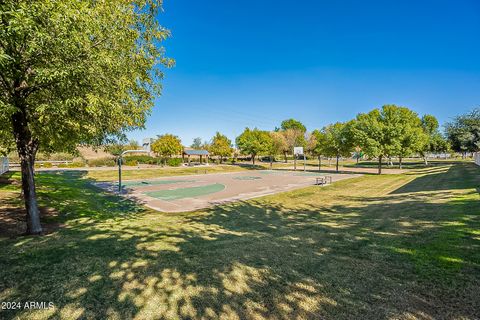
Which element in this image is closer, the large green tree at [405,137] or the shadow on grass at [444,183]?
the shadow on grass at [444,183]

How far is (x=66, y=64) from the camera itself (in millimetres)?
6344

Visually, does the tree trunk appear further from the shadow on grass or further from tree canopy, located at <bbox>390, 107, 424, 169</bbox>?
tree canopy, located at <bbox>390, 107, 424, 169</bbox>

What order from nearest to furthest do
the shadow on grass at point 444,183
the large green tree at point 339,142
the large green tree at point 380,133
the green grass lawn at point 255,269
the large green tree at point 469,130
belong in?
the green grass lawn at point 255,269, the shadow on grass at point 444,183, the large green tree at point 469,130, the large green tree at point 380,133, the large green tree at point 339,142

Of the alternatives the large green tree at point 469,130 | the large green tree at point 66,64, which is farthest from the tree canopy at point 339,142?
the large green tree at point 66,64

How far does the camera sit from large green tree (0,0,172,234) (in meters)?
5.71

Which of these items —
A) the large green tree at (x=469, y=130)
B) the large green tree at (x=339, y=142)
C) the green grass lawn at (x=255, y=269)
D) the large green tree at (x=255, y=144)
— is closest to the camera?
the green grass lawn at (x=255, y=269)

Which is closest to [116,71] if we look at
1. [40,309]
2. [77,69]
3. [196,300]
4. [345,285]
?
[77,69]

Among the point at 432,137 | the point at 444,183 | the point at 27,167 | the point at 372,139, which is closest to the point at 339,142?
the point at 372,139

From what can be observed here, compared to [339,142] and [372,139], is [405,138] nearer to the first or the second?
[372,139]

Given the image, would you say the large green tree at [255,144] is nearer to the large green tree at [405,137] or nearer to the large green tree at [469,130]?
the large green tree at [405,137]

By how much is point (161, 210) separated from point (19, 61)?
9742mm

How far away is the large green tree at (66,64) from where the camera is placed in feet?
18.7

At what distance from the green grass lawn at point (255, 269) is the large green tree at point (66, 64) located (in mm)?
3799

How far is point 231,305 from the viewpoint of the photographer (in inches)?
172
